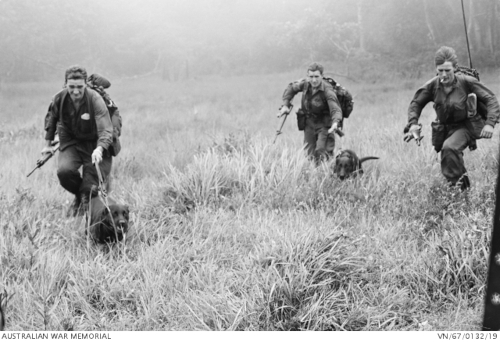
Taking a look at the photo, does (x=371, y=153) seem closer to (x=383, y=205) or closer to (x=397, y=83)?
(x=397, y=83)

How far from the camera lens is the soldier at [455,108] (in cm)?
474

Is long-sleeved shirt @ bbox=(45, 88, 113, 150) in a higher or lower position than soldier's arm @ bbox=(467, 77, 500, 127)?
higher

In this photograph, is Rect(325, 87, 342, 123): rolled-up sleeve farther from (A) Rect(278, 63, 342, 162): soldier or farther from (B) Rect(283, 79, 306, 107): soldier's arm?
(B) Rect(283, 79, 306, 107): soldier's arm

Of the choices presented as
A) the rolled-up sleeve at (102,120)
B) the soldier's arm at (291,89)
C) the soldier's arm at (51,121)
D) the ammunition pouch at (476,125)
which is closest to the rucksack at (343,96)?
the soldier's arm at (291,89)

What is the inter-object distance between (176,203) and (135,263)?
1285mm

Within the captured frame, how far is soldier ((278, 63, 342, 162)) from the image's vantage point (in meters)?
6.44

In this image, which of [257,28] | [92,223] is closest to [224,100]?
[257,28]

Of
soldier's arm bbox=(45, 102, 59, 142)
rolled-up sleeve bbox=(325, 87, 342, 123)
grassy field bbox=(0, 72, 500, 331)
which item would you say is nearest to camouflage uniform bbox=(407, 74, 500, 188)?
grassy field bbox=(0, 72, 500, 331)

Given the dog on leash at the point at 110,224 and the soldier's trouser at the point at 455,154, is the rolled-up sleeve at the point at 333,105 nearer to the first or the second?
the soldier's trouser at the point at 455,154

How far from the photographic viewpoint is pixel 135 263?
12.8ft

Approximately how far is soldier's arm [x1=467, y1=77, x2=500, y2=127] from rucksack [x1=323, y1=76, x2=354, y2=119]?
6.18 feet

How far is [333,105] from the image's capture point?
252 inches

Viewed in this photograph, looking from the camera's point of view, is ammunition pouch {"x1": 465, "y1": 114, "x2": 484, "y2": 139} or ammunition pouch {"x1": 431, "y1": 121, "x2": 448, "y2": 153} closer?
ammunition pouch {"x1": 465, "y1": 114, "x2": 484, "y2": 139}
